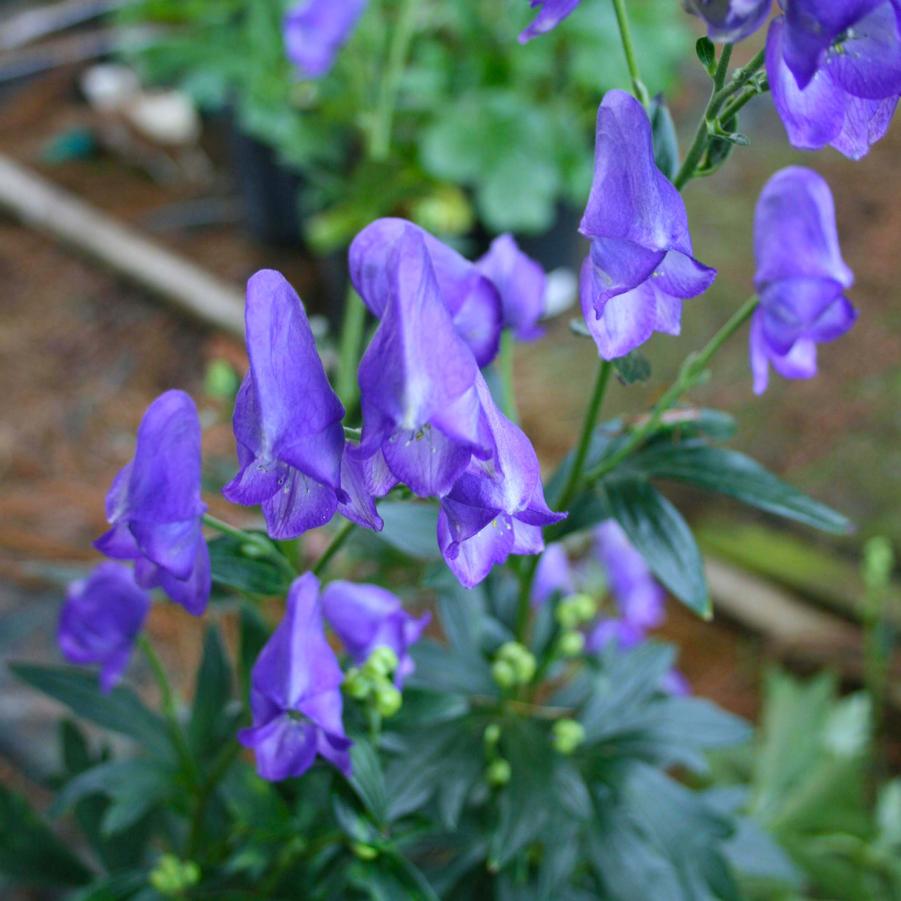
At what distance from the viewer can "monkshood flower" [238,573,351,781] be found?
0.65m

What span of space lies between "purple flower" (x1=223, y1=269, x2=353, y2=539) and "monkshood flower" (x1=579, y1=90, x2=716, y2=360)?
0.52 ft

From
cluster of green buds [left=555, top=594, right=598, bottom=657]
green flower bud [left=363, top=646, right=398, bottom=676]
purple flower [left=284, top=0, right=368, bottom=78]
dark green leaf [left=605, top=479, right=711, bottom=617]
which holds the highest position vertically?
purple flower [left=284, top=0, right=368, bottom=78]

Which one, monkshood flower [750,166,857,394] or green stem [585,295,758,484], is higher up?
monkshood flower [750,166,857,394]

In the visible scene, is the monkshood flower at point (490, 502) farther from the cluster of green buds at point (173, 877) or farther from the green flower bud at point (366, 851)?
the cluster of green buds at point (173, 877)

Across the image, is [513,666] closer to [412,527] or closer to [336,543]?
[412,527]

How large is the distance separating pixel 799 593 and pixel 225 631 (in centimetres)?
102

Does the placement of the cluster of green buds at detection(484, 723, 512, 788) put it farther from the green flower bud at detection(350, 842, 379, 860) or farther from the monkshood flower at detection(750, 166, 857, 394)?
the monkshood flower at detection(750, 166, 857, 394)

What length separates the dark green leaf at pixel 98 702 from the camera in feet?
3.10

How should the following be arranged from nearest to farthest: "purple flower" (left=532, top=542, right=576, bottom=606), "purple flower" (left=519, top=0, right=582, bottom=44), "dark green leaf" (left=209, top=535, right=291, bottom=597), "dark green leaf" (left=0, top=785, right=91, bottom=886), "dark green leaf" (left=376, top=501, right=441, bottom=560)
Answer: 1. "purple flower" (left=519, top=0, right=582, bottom=44)
2. "dark green leaf" (left=209, top=535, right=291, bottom=597)
3. "dark green leaf" (left=376, top=501, right=441, bottom=560)
4. "dark green leaf" (left=0, top=785, right=91, bottom=886)
5. "purple flower" (left=532, top=542, right=576, bottom=606)

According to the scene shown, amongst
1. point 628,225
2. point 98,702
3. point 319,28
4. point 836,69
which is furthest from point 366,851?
point 319,28

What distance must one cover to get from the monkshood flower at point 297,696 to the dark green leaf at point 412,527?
164 mm

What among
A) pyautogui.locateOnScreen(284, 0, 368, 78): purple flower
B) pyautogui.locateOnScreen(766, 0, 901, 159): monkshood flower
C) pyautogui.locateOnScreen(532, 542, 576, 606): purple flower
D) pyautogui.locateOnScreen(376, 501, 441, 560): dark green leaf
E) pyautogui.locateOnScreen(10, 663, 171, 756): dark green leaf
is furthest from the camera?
pyautogui.locateOnScreen(284, 0, 368, 78): purple flower

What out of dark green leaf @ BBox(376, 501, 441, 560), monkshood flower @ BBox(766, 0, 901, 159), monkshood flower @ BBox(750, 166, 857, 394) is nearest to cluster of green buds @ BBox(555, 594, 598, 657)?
dark green leaf @ BBox(376, 501, 441, 560)

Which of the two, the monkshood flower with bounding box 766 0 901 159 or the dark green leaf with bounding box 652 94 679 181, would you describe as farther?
the dark green leaf with bounding box 652 94 679 181
